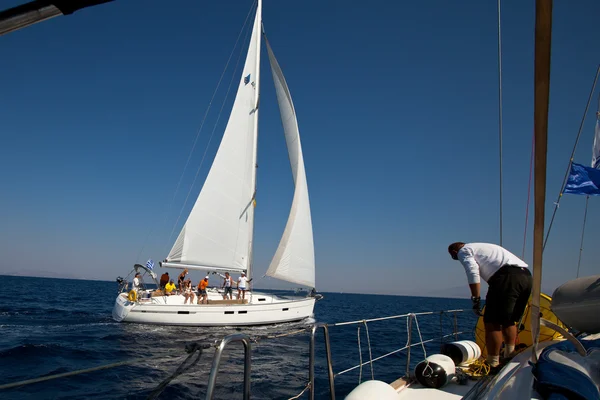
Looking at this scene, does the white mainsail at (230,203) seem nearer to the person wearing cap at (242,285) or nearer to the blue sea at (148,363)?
the person wearing cap at (242,285)

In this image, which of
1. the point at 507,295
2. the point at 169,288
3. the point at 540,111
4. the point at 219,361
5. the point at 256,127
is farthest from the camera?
the point at 256,127

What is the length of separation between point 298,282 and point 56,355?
10.7 metres

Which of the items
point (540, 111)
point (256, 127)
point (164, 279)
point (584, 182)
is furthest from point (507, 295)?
point (256, 127)

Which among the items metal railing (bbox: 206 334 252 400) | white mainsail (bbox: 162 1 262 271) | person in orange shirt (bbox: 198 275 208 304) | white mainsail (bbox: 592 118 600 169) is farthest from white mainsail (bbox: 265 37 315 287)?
metal railing (bbox: 206 334 252 400)

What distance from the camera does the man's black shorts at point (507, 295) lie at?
11.3 feet

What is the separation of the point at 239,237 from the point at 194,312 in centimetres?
454

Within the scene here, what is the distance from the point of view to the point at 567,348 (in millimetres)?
2451

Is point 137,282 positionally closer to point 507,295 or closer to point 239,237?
point 239,237

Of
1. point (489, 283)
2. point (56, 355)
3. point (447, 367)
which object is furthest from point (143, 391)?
point (489, 283)

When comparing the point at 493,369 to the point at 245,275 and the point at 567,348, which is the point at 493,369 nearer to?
the point at 567,348

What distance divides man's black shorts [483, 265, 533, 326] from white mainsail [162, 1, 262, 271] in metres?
14.0

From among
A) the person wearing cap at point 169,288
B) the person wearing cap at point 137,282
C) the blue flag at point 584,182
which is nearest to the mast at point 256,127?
the person wearing cap at point 169,288

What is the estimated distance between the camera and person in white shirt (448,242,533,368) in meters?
3.48

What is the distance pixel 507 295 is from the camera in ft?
11.4
